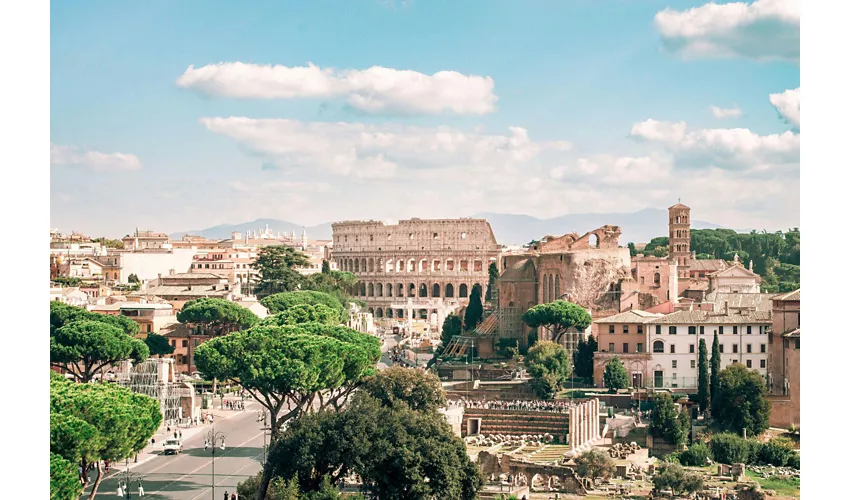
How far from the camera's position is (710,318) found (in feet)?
117

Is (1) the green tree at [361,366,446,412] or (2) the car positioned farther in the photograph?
(2) the car

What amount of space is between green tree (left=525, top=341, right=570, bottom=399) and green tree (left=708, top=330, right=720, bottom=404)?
427 cm

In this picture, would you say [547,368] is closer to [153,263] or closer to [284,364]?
[284,364]

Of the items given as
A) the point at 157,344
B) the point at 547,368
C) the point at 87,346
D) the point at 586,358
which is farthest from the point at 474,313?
the point at 87,346

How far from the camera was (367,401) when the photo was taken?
23.7 m

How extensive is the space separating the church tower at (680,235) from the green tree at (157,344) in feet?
90.2

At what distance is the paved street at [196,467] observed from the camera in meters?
24.8

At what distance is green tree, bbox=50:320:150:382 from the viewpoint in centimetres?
3347

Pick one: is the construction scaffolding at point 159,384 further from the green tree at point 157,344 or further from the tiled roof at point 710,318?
the tiled roof at point 710,318

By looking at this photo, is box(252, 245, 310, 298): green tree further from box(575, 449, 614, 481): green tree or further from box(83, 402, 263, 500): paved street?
box(575, 449, 614, 481): green tree

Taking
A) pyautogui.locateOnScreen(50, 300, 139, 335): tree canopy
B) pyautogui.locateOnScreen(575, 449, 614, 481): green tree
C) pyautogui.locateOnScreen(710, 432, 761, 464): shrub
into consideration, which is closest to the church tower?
pyautogui.locateOnScreen(50, 300, 139, 335): tree canopy
